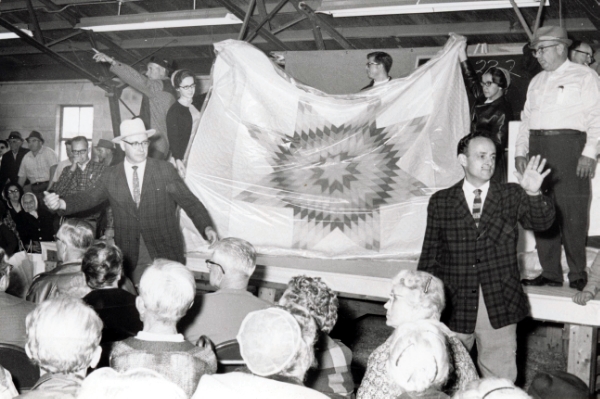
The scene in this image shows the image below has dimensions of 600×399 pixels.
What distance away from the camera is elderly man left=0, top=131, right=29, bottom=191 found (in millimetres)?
6137

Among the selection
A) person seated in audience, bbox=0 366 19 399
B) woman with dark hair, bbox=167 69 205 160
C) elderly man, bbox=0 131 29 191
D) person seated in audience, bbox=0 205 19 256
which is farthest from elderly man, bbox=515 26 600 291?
elderly man, bbox=0 131 29 191

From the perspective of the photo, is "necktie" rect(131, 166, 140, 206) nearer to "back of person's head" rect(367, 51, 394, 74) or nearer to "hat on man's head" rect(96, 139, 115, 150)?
"back of person's head" rect(367, 51, 394, 74)

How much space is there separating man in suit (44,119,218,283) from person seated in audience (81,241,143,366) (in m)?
1.29

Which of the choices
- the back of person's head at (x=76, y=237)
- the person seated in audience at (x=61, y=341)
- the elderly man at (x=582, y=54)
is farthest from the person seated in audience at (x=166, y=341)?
the elderly man at (x=582, y=54)

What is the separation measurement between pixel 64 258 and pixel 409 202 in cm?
217

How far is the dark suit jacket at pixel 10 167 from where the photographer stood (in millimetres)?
6113

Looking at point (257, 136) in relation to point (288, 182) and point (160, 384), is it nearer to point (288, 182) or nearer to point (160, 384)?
point (288, 182)

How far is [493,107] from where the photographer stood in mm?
4082

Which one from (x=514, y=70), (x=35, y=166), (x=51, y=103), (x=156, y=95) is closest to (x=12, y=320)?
(x=156, y=95)

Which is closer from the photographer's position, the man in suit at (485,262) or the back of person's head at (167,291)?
the back of person's head at (167,291)

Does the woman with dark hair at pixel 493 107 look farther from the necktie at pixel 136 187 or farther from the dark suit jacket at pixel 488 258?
the necktie at pixel 136 187

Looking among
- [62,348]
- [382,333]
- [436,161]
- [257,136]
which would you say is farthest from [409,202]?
[62,348]

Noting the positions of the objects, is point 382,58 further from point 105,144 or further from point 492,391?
point 492,391

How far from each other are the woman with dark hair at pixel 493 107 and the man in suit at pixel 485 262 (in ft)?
4.63
